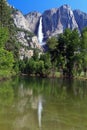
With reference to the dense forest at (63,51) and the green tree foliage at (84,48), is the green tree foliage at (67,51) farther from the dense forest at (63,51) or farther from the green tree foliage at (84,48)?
the green tree foliage at (84,48)

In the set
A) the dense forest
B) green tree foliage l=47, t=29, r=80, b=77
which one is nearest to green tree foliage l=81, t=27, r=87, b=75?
the dense forest

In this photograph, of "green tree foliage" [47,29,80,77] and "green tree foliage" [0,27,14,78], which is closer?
"green tree foliage" [0,27,14,78]

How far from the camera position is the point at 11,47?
8912 centimetres

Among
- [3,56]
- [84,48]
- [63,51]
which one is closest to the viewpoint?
[3,56]

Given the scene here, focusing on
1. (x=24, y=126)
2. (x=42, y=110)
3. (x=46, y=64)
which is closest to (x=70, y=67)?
(x=46, y=64)

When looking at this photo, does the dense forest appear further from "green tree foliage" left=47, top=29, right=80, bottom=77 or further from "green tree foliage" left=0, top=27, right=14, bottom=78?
"green tree foliage" left=0, top=27, right=14, bottom=78

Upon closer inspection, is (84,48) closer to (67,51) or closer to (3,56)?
(67,51)

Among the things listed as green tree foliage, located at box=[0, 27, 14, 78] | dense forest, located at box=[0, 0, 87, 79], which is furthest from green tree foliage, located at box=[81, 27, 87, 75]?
green tree foliage, located at box=[0, 27, 14, 78]

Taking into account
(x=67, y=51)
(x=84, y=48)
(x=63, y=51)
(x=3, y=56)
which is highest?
(x=84, y=48)

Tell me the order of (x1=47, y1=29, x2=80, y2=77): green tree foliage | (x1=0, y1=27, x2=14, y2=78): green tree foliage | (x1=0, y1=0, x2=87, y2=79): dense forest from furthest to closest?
(x1=47, y1=29, x2=80, y2=77): green tree foliage
(x1=0, y1=0, x2=87, y2=79): dense forest
(x1=0, y1=27, x2=14, y2=78): green tree foliage

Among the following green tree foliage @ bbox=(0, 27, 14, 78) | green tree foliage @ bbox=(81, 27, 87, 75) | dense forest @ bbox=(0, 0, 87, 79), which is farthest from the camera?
green tree foliage @ bbox=(81, 27, 87, 75)

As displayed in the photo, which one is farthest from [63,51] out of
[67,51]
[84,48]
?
[84,48]

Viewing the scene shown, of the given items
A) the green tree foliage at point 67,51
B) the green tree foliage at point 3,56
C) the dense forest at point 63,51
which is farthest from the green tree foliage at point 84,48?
the green tree foliage at point 3,56

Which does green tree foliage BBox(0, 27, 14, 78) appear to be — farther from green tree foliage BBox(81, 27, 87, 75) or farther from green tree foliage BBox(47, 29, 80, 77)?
green tree foliage BBox(81, 27, 87, 75)
